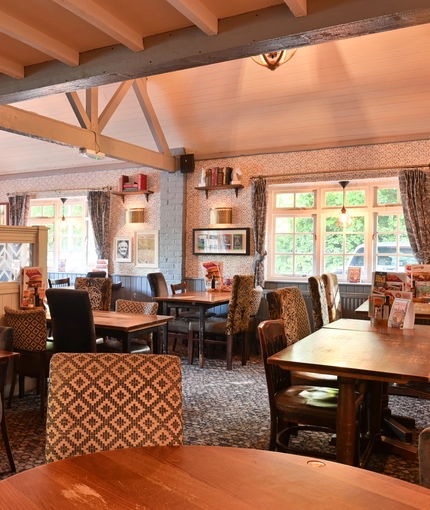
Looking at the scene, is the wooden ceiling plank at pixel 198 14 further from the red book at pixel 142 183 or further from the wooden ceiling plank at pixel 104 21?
the red book at pixel 142 183

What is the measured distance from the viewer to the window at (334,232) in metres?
6.61

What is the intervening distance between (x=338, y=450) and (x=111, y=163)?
273 inches

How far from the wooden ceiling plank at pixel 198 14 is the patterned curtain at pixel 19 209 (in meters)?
7.21

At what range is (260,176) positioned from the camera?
281 inches

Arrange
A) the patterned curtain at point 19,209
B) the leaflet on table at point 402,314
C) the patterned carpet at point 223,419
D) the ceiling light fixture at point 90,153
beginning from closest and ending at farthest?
the patterned carpet at point 223,419 < the leaflet on table at point 402,314 < the ceiling light fixture at point 90,153 < the patterned curtain at point 19,209

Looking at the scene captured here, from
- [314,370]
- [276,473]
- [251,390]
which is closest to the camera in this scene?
[276,473]

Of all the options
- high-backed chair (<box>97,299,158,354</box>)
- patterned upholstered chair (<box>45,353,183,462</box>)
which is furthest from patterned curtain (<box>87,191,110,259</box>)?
patterned upholstered chair (<box>45,353,183,462</box>)

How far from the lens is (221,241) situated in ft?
24.5

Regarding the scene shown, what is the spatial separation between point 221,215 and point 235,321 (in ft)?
7.40

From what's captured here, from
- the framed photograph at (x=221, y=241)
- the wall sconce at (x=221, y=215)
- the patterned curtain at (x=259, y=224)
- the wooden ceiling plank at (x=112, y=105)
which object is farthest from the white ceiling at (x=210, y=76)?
the framed photograph at (x=221, y=241)

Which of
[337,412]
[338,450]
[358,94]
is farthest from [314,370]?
[358,94]

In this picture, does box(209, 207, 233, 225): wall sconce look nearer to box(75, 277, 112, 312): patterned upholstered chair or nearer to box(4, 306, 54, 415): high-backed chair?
box(75, 277, 112, 312): patterned upholstered chair

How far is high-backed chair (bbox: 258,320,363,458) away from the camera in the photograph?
104 inches

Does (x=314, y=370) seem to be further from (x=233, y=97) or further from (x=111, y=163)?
(x=111, y=163)
